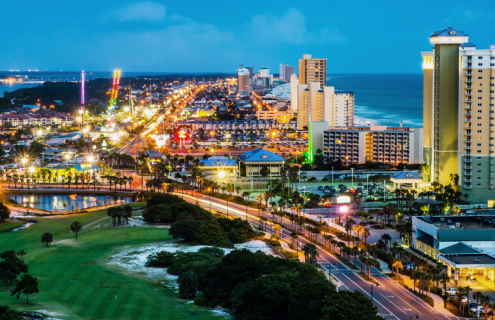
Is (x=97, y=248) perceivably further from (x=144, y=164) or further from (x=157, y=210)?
(x=144, y=164)

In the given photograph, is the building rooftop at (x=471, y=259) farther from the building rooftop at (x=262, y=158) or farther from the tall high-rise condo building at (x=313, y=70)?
the tall high-rise condo building at (x=313, y=70)

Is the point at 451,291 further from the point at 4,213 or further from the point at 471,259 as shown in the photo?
the point at 4,213

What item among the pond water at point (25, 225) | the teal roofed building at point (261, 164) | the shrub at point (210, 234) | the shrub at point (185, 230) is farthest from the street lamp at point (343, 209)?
the pond water at point (25, 225)

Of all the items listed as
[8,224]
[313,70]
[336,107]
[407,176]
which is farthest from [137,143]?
[8,224]

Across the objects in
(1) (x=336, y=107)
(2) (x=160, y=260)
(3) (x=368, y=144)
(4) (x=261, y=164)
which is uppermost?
(1) (x=336, y=107)

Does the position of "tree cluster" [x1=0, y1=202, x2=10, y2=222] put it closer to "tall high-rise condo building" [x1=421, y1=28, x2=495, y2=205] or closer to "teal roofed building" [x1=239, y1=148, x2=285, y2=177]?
"teal roofed building" [x1=239, y1=148, x2=285, y2=177]

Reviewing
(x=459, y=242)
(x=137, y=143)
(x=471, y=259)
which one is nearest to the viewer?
(x=471, y=259)

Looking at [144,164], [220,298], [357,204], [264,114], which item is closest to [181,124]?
[264,114]
